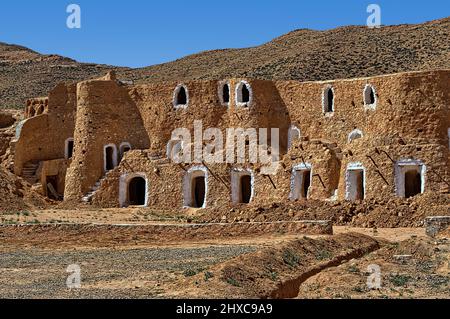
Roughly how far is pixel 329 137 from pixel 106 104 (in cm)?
1094

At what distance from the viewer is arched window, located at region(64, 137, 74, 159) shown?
4275cm

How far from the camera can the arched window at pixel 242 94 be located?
39.2m

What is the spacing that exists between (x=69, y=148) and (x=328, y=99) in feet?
43.8

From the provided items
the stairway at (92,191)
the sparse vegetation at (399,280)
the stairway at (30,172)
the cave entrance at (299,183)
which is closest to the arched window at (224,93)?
the cave entrance at (299,183)

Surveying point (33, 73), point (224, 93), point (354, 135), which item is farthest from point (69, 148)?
point (33, 73)

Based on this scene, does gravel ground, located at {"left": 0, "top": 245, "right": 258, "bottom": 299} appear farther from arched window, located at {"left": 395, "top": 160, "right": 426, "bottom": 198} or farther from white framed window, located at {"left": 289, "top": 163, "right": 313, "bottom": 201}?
white framed window, located at {"left": 289, "top": 163, "right": 313, "bottom": 201}

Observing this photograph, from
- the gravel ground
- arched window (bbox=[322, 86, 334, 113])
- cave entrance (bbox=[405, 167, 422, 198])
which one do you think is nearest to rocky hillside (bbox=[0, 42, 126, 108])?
arched window (bbox=[322, 86, 334, 113])

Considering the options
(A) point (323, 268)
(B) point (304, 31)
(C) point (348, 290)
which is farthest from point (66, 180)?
(B) point (304, 31)

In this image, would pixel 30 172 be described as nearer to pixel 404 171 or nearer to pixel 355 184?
pixel 355 184

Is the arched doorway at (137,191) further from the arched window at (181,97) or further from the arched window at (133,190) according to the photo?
the arched window at (181,97)

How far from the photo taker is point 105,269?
1847 cm

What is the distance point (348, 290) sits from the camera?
15.8m

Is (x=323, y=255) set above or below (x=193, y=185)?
below

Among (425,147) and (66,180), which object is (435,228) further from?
(66,180)
